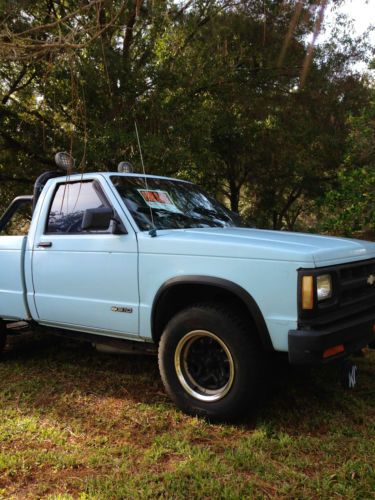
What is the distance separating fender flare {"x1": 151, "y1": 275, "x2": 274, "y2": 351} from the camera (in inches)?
118

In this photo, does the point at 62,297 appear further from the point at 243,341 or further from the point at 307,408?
the point at 307,408

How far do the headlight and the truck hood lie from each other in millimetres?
85

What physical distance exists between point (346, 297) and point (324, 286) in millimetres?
406

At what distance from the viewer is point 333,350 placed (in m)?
2.97

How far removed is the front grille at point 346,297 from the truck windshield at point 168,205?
1.33 m

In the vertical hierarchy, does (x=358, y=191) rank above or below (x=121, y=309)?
above

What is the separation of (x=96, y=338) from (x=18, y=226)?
1.76 metres

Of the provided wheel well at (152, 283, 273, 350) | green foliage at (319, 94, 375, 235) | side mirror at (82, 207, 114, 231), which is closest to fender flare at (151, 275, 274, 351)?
wheel well at (152, 283, 273, 350)

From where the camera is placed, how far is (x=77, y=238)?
155 inches

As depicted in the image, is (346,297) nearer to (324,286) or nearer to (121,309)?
(324,286)

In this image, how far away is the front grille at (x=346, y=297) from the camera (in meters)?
2.90

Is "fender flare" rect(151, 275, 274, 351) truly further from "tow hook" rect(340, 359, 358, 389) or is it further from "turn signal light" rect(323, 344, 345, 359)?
"tow hook" rect(340, 359, 358, 389)

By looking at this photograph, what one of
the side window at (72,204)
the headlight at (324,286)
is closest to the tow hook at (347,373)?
the headlight at (324,286)

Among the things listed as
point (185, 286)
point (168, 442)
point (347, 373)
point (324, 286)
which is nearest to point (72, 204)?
point (185, 286)
